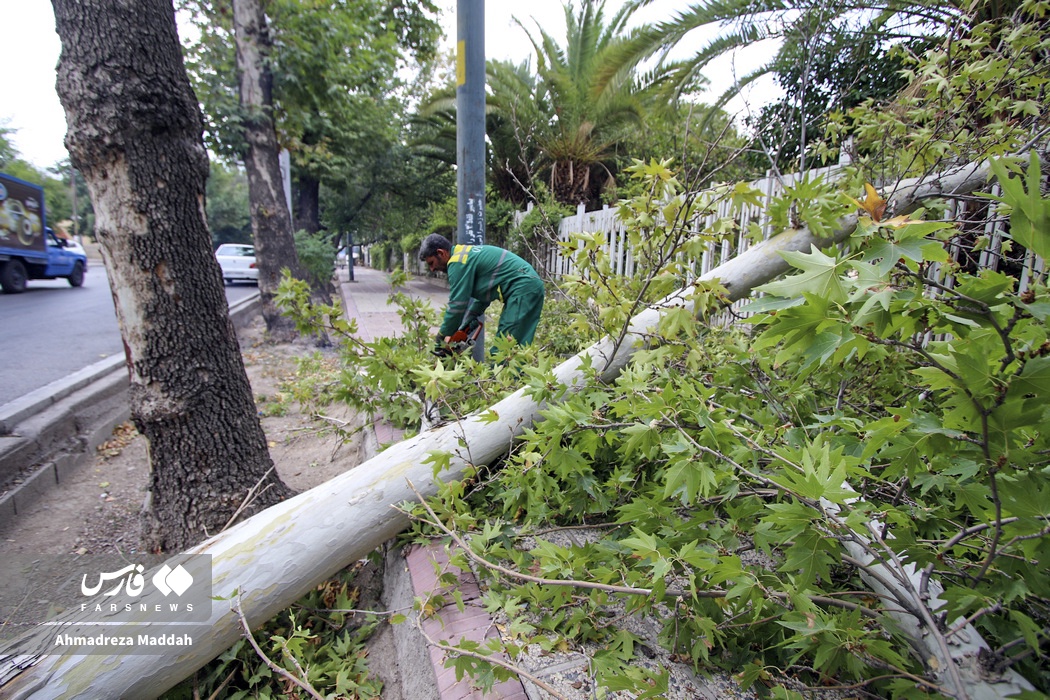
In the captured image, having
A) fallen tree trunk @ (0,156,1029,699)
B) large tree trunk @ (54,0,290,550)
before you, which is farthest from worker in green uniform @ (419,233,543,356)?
large tree trunk @ (54,0,290,550)

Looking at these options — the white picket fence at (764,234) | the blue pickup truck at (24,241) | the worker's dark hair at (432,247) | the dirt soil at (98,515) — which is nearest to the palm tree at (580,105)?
the white picket fence at (764,234)

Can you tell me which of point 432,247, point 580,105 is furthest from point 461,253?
point 580,105

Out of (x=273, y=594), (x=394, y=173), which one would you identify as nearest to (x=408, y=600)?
(x=273, y=594)

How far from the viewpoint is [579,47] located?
12938 millimetres

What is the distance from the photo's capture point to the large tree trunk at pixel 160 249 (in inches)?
107

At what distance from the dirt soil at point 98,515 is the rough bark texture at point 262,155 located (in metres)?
3.69

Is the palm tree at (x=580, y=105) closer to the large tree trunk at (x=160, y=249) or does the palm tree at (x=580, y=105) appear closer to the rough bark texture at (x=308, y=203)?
the rough bark texture at (x=308, y=203)

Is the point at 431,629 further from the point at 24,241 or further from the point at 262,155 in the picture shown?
the point at 24,241

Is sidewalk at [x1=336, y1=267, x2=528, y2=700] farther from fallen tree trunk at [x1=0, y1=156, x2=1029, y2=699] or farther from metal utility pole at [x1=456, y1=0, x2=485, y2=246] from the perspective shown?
metal utility pole at [x1=456, y1=0, x2=485, y2=246]

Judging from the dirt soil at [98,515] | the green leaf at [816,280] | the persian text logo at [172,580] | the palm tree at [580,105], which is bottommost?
the dirt soil at [98,515]

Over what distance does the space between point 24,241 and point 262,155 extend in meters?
11.2

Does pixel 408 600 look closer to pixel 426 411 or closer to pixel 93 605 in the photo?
Answer: pixel 426 411

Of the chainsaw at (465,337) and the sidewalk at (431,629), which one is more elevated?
the chainsaw at (465,337)

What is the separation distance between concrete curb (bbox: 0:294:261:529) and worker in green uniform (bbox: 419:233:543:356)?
2.84 meters
